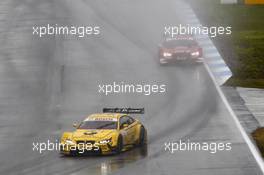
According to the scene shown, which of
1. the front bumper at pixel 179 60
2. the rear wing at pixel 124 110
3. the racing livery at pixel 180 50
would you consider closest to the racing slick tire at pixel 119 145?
the rear wing at pixel 124 110

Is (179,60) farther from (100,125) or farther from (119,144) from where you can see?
(119,144)

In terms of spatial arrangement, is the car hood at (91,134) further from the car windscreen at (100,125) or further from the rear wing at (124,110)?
the rear wing at (124,110)

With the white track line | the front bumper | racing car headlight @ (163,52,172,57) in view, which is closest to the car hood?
the white track line

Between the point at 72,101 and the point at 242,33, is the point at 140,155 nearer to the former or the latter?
the point at 72,101

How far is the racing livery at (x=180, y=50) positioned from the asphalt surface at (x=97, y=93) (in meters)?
0.40

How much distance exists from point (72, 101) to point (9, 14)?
15042 millimetres

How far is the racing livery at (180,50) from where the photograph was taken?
38.8 m

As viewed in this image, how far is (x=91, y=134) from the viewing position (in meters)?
28.6

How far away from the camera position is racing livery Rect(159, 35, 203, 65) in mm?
38750

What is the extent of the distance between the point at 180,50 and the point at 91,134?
11454 millimetres

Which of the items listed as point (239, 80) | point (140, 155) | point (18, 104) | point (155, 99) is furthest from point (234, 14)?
point (140, 155)

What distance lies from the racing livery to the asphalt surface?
403 millimetres

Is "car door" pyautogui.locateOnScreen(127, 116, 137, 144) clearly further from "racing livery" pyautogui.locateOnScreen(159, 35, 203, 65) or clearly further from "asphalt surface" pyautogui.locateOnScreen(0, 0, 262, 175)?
"racing livery" pyautogui.locateOnScreen(159, 35, 203, 65)

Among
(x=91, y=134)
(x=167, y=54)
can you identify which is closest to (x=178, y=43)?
(x=167, y=54)
